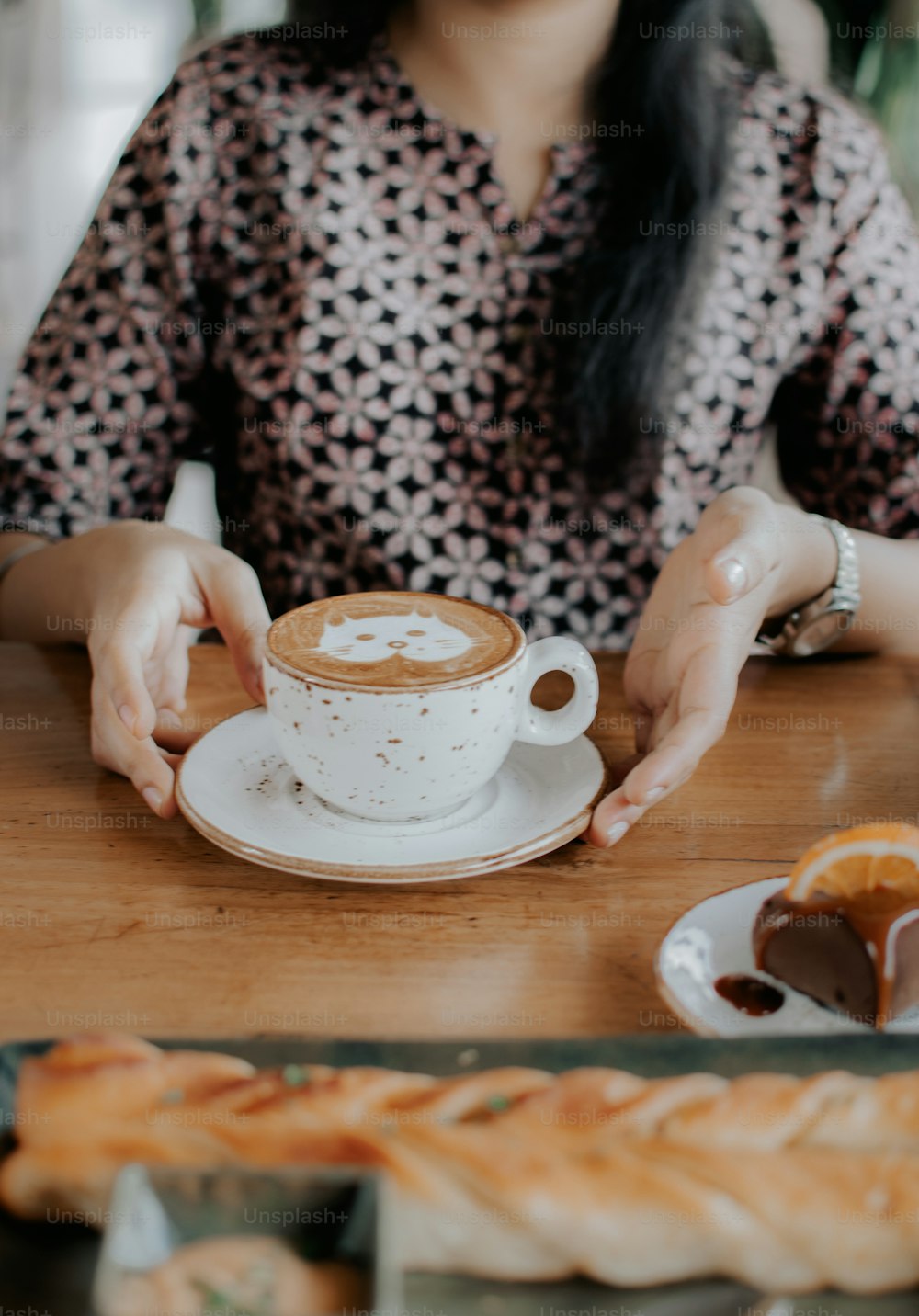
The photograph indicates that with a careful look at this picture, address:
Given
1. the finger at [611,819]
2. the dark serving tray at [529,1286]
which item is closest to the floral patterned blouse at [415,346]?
the finger at [611,819]

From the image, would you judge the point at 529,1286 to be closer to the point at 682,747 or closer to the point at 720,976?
the point at 720,976

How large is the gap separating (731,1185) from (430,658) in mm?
379

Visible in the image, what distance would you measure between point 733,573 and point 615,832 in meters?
0.23

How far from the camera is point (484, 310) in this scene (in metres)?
1.34

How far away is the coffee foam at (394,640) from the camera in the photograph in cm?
70

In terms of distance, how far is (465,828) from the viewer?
29.0 inches

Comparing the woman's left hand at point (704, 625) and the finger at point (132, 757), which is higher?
the woman's left hand at point (704, 625)

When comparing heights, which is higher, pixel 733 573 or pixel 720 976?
pixel 733 573

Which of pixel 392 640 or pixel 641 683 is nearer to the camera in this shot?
pixel 392 640

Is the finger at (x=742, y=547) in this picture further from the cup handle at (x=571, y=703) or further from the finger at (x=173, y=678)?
the finger at (x=173, y=678)

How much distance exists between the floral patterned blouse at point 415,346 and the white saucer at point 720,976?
2.55 feet

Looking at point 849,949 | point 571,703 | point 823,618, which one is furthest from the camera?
point 823,618

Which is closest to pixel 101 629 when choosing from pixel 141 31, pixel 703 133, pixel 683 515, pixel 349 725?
pixel 349 725

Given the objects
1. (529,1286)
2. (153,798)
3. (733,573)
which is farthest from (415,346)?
(529,1286)
